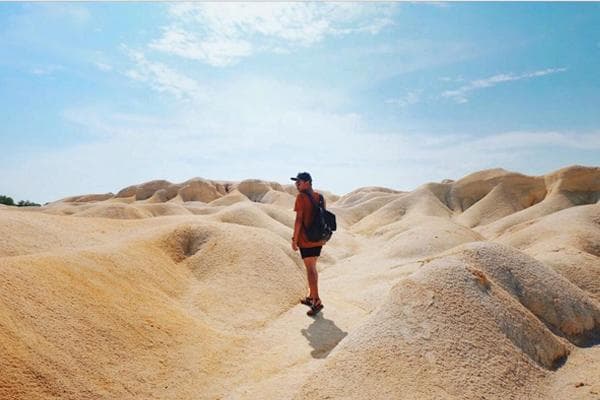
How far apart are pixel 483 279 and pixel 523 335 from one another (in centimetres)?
67

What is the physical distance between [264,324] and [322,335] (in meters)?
0.97

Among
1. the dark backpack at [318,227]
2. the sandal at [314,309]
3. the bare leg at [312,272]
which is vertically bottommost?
the sandal at [314,309]

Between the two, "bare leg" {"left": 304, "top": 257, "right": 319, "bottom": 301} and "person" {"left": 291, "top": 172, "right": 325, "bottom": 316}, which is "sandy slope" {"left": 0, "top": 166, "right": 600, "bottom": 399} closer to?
"bare leg" {"left": 304, "top": 257, "right": 319, "bottom": 301}

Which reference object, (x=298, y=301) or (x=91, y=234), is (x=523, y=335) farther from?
(x=91, y=234)

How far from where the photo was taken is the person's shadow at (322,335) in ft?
14.9

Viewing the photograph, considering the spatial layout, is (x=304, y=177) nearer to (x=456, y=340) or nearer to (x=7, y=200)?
(x=456, y=340)

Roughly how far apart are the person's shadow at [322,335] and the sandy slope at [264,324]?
0.08ft

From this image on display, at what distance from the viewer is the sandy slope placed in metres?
3.49

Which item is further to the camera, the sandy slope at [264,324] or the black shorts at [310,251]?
the black shorts at [310,251]

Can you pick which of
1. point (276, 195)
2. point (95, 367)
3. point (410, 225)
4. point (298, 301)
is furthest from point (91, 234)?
point (276, 195)

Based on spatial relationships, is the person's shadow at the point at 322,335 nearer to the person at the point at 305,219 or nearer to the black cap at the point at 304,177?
the person at the point at 305,219

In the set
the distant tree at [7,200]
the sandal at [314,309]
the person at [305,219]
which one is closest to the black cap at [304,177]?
the person at [305,219]

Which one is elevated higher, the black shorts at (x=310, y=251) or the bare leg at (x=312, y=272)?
the black shorts at (x=310, y=251)

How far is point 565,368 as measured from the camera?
4.14 m
